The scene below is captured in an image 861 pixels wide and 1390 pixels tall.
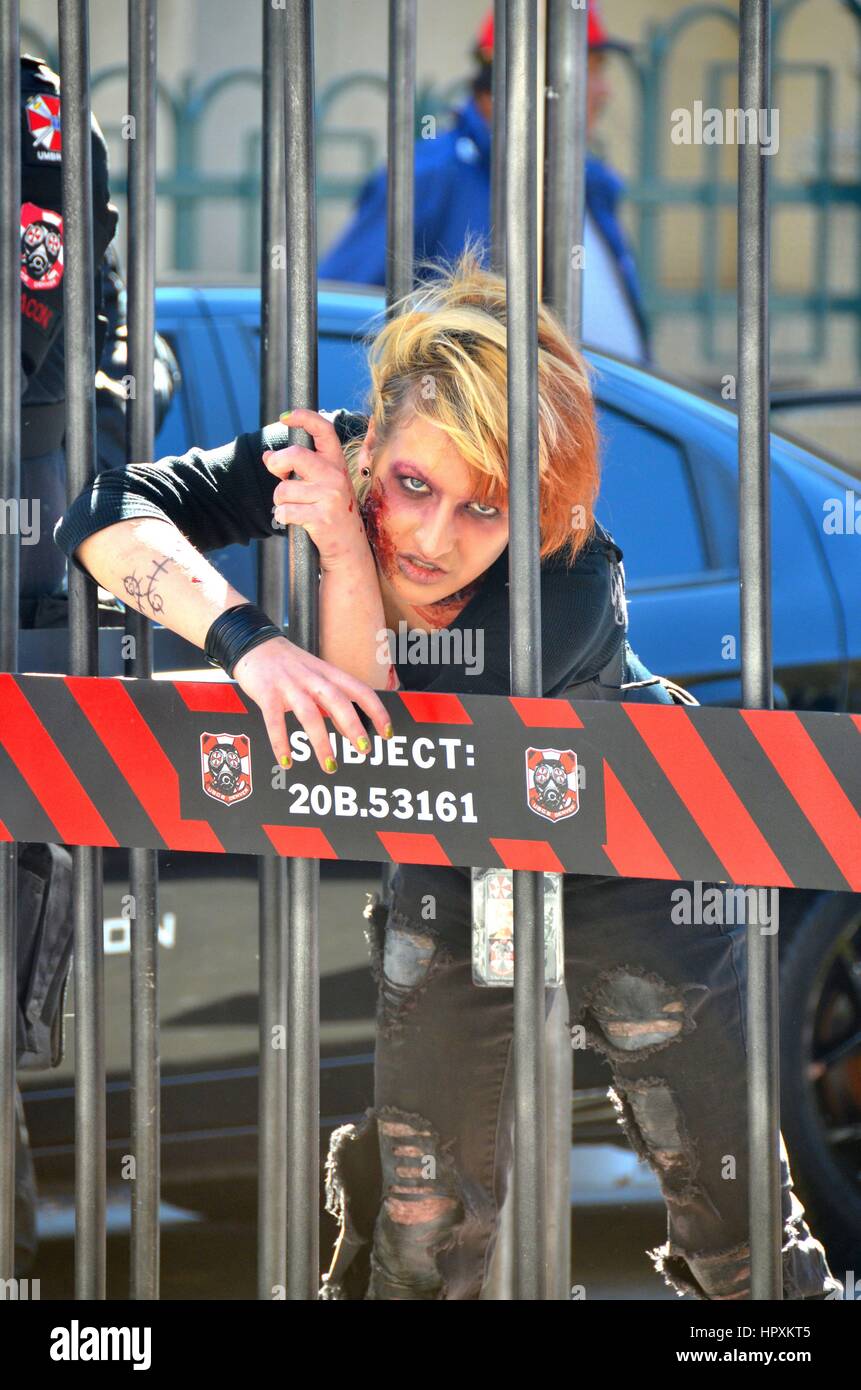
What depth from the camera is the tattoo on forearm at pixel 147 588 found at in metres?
1.81

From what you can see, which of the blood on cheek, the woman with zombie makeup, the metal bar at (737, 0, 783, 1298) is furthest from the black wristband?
the metal bar at (737, 0, 783, 1298)

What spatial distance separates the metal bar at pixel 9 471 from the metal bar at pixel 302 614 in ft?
1.10

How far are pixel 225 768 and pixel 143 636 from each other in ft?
Result: 0.86

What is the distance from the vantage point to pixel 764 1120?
177 cm

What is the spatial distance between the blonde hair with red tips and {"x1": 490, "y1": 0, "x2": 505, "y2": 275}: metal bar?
0.17m

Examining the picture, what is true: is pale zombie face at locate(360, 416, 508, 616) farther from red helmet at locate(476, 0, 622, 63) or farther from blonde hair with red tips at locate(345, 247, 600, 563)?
red helmet at locate(476, 0, 622, 63)

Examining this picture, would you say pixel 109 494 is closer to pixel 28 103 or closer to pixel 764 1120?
pixel 28 103

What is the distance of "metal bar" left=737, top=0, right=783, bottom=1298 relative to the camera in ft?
5.40

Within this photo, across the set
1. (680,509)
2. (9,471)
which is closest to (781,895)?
(680,509)

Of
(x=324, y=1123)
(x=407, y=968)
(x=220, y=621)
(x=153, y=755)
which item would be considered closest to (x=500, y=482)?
(x=220, y=621)

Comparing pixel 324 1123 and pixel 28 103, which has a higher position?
pixel 28 103

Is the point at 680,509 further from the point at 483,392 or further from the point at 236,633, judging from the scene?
the point at 236,633

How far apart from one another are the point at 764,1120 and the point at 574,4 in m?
1.34

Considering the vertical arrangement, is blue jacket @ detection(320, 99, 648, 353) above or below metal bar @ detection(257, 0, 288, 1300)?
above
